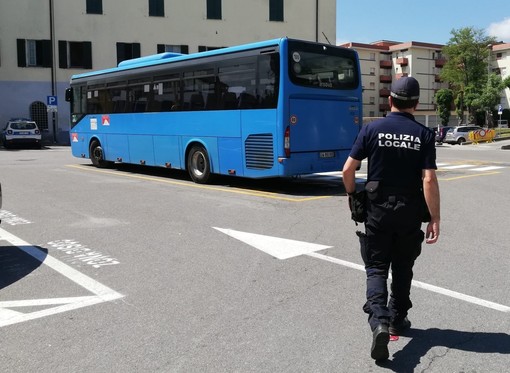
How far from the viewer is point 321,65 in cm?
1134

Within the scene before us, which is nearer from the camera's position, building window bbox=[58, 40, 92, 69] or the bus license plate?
the bus license plate

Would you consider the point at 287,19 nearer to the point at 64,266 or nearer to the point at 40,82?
the point at 40,82

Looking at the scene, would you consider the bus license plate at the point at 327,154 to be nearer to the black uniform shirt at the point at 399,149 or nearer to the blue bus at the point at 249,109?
the blue bus at the point at 249,109

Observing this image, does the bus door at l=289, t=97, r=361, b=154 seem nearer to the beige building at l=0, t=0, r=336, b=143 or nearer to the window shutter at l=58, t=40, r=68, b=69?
the beige building at l=0, t=0, r=336, b=143

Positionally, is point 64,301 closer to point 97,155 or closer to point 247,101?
point 247,101

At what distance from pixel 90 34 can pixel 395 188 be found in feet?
125

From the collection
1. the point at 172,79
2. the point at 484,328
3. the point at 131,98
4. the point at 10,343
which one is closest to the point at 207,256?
the point at 10,343

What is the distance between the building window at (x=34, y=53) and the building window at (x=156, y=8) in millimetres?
7559

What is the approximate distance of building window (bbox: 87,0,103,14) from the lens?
37750 millimetres

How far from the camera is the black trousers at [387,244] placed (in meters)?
3.55

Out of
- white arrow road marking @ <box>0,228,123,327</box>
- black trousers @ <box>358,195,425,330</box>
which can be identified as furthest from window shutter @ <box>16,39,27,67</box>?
black trousers @ <box>358,195,425,330</box>

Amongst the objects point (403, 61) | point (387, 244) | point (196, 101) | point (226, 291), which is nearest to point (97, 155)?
point (196, 101)

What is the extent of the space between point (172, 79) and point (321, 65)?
13.0 feet

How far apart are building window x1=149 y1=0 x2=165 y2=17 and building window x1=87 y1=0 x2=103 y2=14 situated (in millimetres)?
3509
